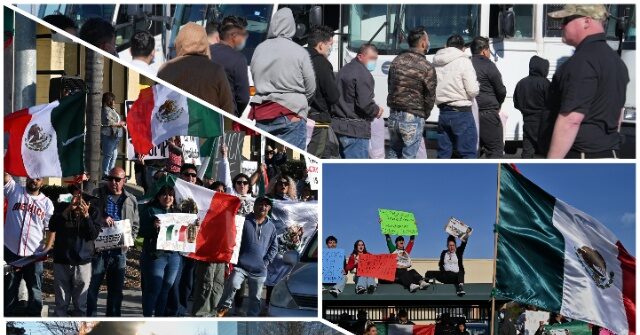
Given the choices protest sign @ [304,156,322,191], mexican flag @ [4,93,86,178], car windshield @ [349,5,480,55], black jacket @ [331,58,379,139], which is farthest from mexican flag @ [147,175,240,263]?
car windshield @ [349,5,480,55]

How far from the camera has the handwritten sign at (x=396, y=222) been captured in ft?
32.2

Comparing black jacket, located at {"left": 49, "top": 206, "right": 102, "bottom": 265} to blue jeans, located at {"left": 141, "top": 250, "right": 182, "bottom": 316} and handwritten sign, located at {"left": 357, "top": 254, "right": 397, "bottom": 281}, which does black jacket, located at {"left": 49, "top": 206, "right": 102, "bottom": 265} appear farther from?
handwritten sign, located at {"left": 357, "top": 254, "right": 397, "bottom": 281}

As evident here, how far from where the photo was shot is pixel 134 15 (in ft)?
43.5

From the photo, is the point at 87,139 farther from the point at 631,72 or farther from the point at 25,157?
the point at 631,72

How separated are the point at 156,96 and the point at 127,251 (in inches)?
40.5

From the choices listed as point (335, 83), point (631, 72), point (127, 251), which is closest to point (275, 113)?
point (335, 83)

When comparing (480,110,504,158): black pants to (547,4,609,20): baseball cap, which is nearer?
(547,4,609,20): baseball cap

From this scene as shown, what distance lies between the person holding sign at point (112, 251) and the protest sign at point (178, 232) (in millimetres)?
175

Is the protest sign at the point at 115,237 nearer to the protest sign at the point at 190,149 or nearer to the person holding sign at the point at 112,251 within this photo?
the person holding sign at the point at 112,251

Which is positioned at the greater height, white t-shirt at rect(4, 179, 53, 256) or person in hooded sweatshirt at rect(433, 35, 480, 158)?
person in hooded sweatshirt at rect(433, 35, 480, 158)

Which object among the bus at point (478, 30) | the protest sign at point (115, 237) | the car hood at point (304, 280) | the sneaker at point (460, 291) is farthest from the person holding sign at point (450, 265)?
the bus at point (478, 30)

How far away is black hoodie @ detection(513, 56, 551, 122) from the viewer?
10.9 metres

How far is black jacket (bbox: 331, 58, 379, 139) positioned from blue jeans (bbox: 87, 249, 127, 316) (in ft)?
6.09

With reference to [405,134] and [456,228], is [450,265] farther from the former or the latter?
[405,134]
